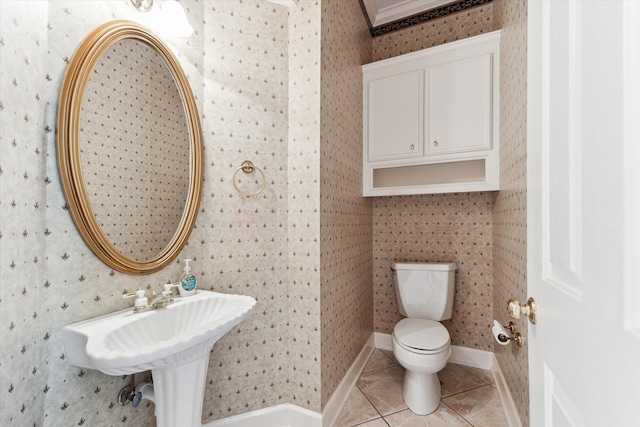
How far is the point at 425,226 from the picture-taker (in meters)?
2.36

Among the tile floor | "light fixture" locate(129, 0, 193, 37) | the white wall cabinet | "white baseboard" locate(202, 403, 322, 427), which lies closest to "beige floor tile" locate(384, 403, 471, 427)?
the tile floor

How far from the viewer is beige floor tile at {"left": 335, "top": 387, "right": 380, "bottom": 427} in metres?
1.63

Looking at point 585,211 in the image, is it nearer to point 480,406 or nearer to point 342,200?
point 342,200

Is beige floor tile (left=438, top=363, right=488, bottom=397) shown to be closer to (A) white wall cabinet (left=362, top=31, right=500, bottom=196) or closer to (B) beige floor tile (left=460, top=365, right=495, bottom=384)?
(B) beige floor tile (left=460, top=365, right=495, bottom=384)

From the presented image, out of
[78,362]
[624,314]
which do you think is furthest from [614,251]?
[78,362]

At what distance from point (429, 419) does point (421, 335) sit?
0.45m

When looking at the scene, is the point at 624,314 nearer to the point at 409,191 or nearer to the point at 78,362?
the point at 78,362

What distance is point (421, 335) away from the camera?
68.4 inches

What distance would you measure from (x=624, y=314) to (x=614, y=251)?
0.25 feet

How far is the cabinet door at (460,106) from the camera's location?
191 cm

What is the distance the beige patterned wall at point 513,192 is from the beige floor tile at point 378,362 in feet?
2.53

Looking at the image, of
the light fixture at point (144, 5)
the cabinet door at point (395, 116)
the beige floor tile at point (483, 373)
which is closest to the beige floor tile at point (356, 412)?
the beige floor tile at point (483, 373)

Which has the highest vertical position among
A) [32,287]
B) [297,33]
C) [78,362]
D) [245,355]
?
[297,33]

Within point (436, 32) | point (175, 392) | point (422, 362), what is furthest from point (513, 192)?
point (175, 392)
